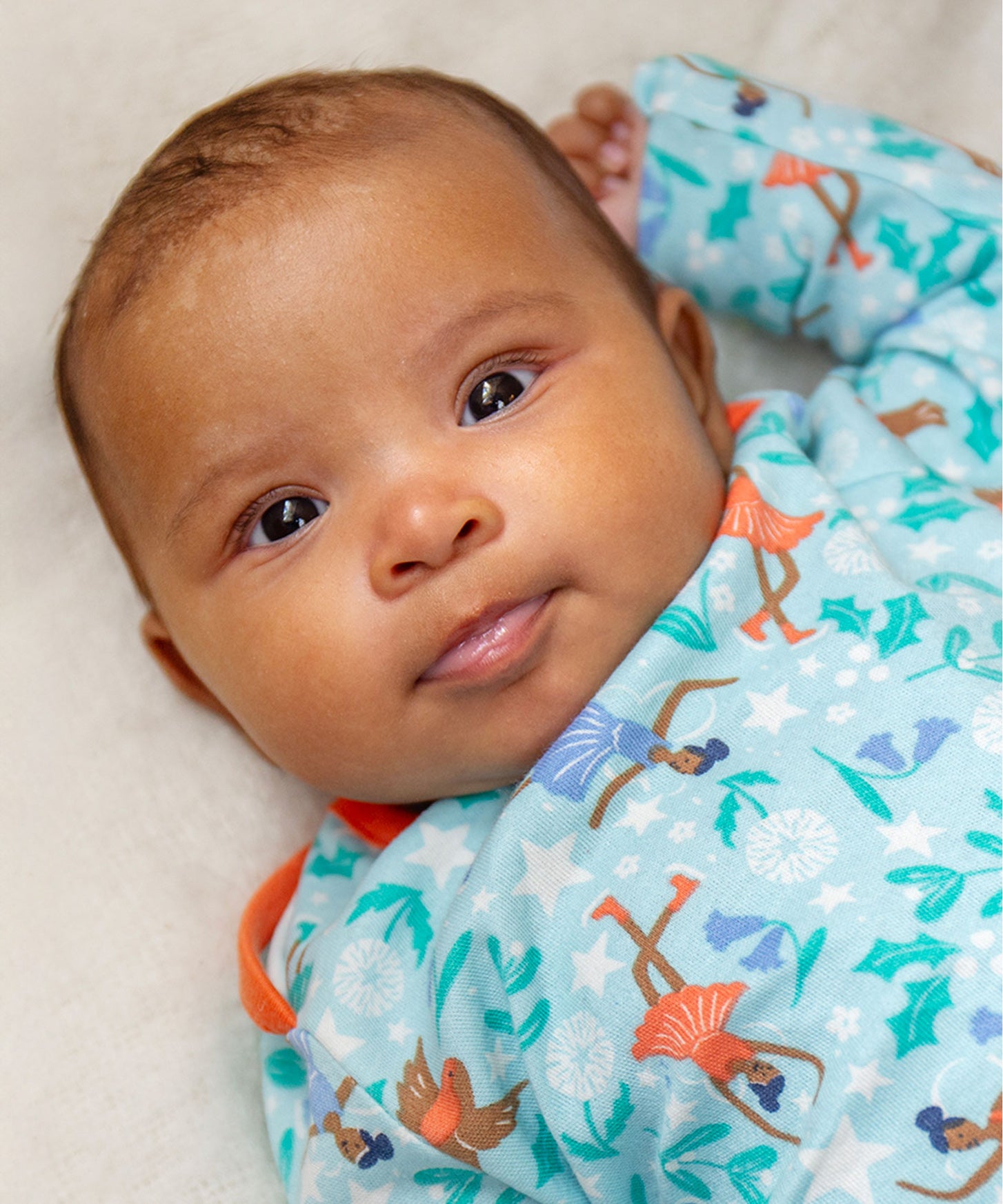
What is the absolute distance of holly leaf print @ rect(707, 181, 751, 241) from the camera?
1.52 metres

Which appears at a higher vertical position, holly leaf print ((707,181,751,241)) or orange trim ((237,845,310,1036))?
holly leaf print ((707,181,751,241))

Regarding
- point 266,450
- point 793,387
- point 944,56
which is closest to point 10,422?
point 266,450

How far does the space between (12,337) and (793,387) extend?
96cm

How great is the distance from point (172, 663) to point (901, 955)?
0.79 metres

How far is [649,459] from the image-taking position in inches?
44.6

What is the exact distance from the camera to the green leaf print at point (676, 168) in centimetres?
154

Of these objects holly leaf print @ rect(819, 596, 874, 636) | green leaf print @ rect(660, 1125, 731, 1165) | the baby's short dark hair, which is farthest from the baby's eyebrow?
green leaf print @ rect(660, 1125, 731, 1165)

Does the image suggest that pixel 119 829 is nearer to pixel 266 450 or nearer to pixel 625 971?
pixel 266 450

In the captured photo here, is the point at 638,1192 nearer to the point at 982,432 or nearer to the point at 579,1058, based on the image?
the point at 579,1058

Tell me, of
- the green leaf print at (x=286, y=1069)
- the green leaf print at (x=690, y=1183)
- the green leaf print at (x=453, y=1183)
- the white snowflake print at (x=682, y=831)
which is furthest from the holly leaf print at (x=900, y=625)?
the green leaf print at (x=286, y=1069)

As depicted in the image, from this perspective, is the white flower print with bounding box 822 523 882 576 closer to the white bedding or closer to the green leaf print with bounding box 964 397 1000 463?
the green leaf print with bounding box 964 397 1000 463

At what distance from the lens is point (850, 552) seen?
1186 millimetres

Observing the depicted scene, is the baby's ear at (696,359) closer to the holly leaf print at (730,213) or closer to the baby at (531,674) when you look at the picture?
the baby at (531,674)

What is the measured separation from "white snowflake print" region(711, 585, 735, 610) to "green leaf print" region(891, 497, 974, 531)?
0.24 metres
